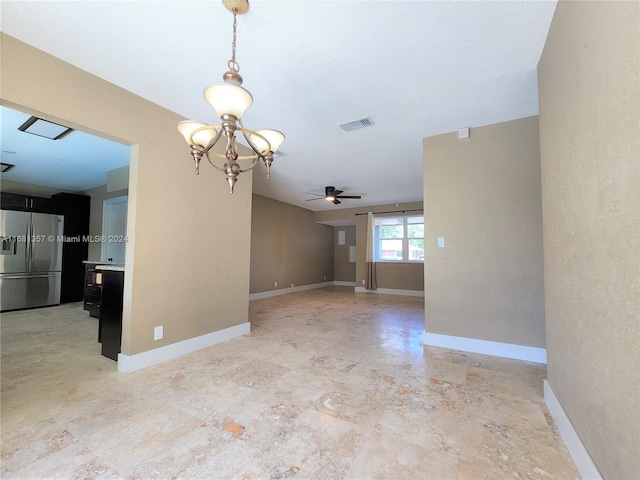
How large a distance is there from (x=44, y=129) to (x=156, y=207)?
1868 millimetres

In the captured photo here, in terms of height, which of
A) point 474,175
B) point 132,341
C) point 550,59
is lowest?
point 132,341

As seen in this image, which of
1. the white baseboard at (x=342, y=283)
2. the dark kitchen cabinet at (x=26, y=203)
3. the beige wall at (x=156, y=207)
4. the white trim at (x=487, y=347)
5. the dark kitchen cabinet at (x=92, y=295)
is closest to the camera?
the beige wall at (x=156, y=207)

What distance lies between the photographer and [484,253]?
9.42ft

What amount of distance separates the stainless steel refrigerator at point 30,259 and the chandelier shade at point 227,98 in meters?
5.93

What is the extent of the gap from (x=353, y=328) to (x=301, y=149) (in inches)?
104

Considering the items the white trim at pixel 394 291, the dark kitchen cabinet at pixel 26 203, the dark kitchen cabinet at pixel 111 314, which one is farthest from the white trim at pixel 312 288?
the dark kitchen cabinet at pixel 26 203

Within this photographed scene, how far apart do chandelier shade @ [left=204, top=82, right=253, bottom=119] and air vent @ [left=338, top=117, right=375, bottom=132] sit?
1679 mm

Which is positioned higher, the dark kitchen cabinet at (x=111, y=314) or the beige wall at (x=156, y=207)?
the beige wall at (x=156, y=207)

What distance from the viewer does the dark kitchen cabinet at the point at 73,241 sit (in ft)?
17.9

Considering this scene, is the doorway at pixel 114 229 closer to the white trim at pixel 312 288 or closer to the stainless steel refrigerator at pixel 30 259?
the stainless steel refrigerator at pixel 30 259

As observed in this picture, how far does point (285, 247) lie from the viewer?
7246mm

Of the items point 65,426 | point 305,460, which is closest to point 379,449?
point 305,460

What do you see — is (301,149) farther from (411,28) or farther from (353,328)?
(353,328)

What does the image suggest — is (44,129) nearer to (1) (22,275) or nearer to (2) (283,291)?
(1) (22,275)
